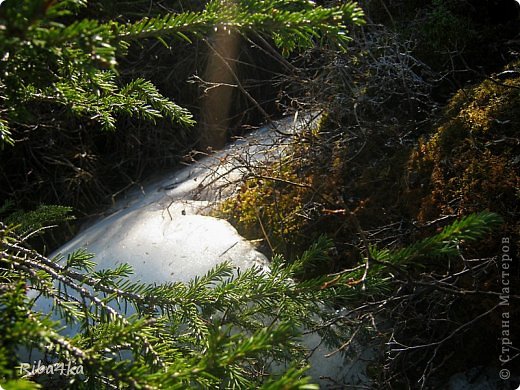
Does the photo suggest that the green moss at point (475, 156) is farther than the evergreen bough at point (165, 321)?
Yes

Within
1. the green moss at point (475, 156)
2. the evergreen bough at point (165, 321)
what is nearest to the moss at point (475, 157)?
the green moss at point (475, 156)

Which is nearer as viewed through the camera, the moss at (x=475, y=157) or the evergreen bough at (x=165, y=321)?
the evergreen bough at (x=165, y=321)

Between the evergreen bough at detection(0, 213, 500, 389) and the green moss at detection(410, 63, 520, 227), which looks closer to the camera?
the evergreen bough at detection(0, 213, 500, 389)

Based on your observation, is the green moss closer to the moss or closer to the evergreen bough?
the moss

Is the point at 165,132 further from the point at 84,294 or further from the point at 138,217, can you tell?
the point at 84,294

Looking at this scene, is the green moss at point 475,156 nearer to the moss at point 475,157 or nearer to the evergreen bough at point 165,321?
the moss at point 475,157

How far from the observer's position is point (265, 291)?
143cm

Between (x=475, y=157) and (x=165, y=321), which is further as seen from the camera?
(x=475, y=157)

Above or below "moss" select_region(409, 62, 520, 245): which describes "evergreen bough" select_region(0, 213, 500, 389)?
above

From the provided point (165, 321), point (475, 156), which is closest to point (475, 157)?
point (475, 156)

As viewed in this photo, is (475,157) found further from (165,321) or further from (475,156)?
(165,321)

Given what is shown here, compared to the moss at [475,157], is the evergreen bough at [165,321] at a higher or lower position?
higher

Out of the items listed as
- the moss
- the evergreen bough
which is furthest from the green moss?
the evergreen bough

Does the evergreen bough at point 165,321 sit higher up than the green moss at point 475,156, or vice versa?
the evergreen bough at point 165,321
